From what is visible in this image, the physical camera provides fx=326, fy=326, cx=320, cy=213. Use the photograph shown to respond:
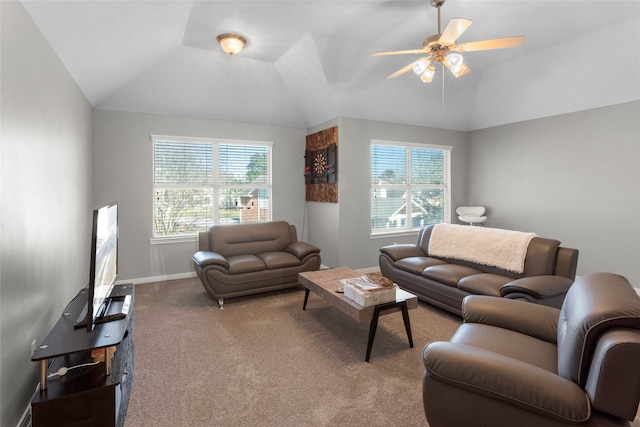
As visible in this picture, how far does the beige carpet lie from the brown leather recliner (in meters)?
0.56

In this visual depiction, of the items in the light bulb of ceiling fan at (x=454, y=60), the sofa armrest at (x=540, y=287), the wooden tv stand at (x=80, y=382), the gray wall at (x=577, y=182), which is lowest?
the wooden tv stand at (x=80, y=382)

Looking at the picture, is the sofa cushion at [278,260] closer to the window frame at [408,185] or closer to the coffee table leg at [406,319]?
the window frame at [408,185]

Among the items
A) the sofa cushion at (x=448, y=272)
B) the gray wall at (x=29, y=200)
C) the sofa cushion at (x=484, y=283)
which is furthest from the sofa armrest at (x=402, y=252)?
the gray wall at (x=29, y=200)

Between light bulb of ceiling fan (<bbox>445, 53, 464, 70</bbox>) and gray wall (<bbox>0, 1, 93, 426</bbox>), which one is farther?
light bulb of ceiling fan (<bbox>445, 53, 464, 70</bbox>)

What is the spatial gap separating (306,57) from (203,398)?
3952mm

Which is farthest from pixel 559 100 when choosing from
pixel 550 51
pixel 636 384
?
pixel 636 384

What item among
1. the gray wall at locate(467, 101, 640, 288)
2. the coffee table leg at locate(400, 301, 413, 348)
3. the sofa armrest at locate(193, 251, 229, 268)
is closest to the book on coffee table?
the coffee table leg at locate(400, 301, 413, 348)

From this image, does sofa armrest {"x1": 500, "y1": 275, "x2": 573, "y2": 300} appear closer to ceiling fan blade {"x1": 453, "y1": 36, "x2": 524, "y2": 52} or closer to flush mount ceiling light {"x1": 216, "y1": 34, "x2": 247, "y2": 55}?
ceiling fan blade {"x1": 453, "y1": 36, "x2": 524, "y2": 52}

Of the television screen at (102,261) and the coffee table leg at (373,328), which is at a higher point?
the television screen at (102,261)

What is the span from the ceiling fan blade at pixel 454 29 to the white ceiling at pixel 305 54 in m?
0.79

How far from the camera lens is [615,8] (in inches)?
132

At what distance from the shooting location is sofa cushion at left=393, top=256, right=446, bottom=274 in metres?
3.83

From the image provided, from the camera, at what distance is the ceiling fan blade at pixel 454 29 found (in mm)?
2502

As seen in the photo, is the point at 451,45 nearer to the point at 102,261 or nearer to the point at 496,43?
the point at 496,43
